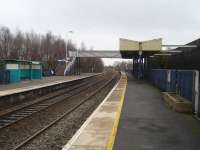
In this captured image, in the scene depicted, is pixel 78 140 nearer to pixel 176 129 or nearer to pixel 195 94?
pixel 176 129

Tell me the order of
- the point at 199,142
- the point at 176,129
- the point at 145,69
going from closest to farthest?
the point at 199,142
the point at 176,129
the point at 145,69

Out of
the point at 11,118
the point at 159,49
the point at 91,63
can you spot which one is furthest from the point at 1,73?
the point at 91,63

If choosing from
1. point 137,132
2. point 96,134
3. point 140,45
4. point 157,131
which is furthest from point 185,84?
point 140,45

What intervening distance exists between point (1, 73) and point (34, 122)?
77.8 feet

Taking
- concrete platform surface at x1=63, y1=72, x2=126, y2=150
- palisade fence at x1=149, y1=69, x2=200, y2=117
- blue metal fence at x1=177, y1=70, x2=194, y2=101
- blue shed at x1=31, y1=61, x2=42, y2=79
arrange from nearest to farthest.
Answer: concrete platform surface at x1=63, y1=72, x2=126, y2=150 < palisade fence at x1=149, y1=69, x2=200, y2=117 < blue metal fence at x1=177, y1=70, x2=194, y2=101 < blue shed at x1=31, y1=61, x2=42, y2=79

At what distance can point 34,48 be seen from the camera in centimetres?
11156

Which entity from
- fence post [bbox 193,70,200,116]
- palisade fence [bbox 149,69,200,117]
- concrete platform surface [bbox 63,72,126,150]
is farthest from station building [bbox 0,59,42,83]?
fence post [bbox 193,70,200,116]

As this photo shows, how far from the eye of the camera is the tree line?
98.6 meters

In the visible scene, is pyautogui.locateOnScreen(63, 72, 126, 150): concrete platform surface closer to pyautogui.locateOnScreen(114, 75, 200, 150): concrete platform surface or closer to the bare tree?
pyautogui.locateOnScreen(114, 75, 200, 150): concrete platform surface

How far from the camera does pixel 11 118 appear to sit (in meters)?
15.4

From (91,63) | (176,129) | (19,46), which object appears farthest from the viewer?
(91,63)

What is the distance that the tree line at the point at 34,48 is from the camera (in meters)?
98.6

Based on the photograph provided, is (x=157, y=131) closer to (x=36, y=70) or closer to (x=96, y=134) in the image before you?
(x=96, y=134)

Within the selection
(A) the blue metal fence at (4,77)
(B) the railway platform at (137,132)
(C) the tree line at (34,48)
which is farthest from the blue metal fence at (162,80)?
(C) the tree line at (34,48)
